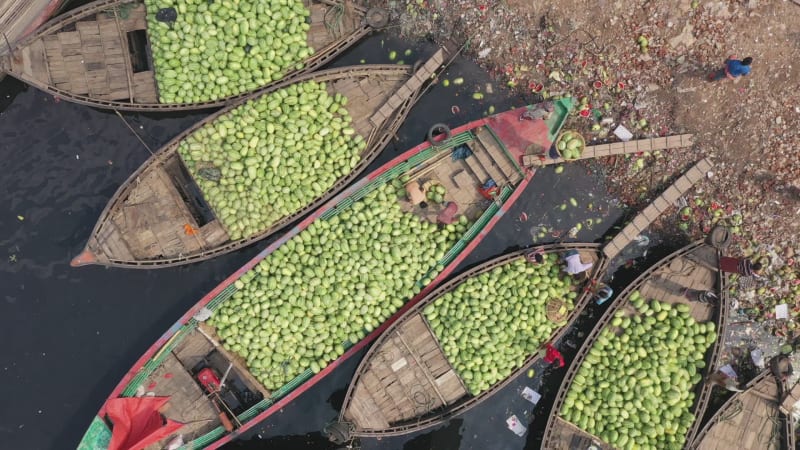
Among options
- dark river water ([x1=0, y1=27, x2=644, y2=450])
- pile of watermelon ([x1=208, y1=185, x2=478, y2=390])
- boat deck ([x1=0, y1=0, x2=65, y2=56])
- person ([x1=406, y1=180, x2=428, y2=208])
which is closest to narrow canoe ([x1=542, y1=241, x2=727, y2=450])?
dark river water ([x1=0, y1=27, x2=644, y2=450])

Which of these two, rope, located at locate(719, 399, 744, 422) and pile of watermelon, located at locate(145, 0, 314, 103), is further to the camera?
rope, located at locate(719, 399, 744, 422)

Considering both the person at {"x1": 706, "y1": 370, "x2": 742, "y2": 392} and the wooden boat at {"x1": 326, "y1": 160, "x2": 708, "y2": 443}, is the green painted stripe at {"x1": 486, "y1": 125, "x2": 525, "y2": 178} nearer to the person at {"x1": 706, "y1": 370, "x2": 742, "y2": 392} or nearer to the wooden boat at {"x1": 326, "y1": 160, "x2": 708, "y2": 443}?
the wooden boat at {"x1": 326, "y1": 160, "x2": 708, "y2": 443}

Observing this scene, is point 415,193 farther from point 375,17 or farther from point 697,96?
point 697,96

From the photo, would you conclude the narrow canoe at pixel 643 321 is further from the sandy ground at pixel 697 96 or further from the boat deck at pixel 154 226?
the boat deck at pixel 154 226

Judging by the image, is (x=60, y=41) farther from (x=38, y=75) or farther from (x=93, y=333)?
(x=93, y=333)

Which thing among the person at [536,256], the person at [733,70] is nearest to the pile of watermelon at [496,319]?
the person at [536,256]
